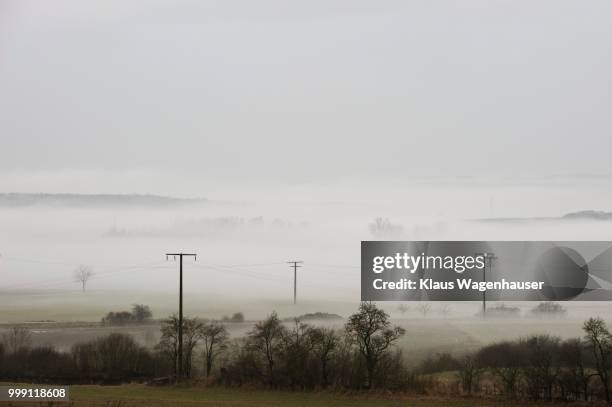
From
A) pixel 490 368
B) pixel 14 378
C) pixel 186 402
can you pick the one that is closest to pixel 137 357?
pixel 14 378

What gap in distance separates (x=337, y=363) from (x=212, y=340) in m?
13.5

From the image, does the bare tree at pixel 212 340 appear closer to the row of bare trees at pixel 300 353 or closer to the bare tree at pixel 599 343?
the row of bare trees at pixel 300 353

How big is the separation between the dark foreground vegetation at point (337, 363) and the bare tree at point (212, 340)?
97 mm

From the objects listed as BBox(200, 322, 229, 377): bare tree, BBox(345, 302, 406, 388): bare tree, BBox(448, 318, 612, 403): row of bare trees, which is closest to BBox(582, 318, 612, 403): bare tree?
BBox(448, 318, 612, 403): row of bare trees

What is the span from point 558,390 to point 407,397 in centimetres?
1137

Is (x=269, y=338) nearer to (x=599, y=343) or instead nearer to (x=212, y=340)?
(x=212, y=340)

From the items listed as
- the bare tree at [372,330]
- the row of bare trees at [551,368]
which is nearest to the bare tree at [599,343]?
the row of bare trees at [551,368]

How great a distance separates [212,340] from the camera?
2928 inches

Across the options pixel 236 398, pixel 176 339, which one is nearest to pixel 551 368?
pixel 236 398

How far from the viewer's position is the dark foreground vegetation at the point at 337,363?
6328cm

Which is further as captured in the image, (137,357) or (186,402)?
(137,357)

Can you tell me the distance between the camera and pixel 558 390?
6231cm

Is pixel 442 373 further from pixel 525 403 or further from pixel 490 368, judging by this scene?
pixel 525 403

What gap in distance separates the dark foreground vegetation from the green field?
170 centimetres
